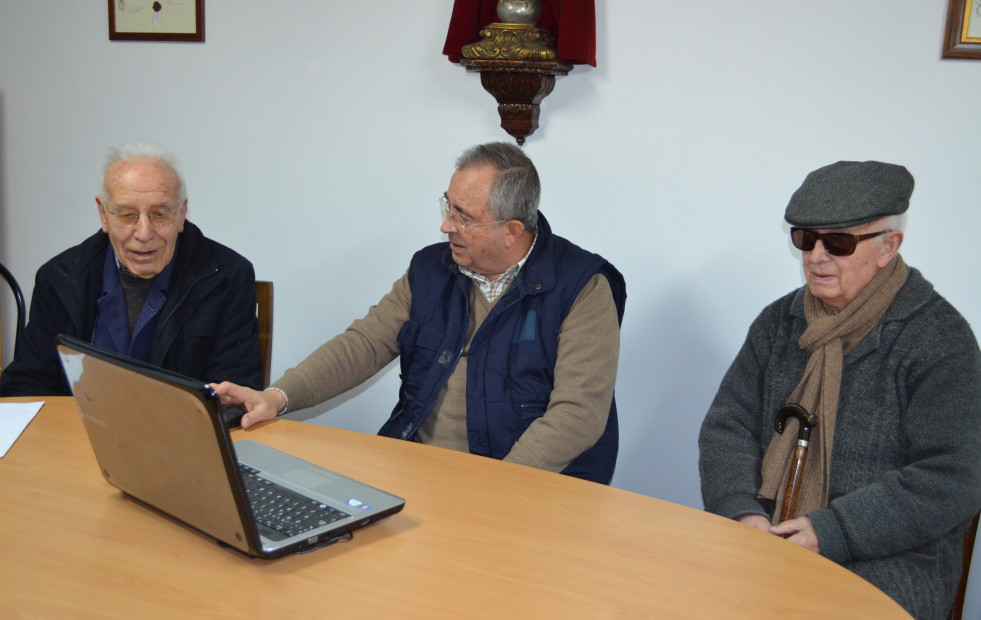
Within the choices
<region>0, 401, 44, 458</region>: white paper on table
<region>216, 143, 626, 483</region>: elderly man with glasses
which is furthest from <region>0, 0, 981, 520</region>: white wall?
<region>0, 401, 44, 458</region>: white paper on table

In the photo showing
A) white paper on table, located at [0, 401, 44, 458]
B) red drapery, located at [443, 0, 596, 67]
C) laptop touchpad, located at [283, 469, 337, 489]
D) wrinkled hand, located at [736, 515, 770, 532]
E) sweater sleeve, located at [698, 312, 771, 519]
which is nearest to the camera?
laptop touchpad, located at [283, 469, 337, 489]

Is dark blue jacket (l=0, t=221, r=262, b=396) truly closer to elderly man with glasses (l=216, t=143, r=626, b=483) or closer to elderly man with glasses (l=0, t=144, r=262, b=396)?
elderly man with glasses (l=0, t=144, r=262, b=396)

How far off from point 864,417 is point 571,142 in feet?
4.03

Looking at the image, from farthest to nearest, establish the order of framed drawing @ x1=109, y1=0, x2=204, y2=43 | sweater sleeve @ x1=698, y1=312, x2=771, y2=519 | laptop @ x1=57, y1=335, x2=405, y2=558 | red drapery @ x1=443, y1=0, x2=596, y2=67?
framed drawing @ x1=109, y1=0, x2=204, y2=43
red drapery @ x1=443, y1=0, x2=596, y2=67
sweater sleeve @ x1=698, y1=312, x2=771, y2=519
laptop @ x1=57, y1=335, x2=405, y2=558

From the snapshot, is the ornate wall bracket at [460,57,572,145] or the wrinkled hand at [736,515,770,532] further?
the ornate wall bracket at [460,57,572,145]

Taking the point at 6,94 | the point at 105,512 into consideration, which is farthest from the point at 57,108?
the point at 105,512

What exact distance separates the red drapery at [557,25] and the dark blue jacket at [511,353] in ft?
2.04

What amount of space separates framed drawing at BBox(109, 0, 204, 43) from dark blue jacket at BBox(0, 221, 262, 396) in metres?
1.16

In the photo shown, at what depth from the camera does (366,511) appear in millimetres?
1226

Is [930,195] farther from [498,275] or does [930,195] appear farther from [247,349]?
[247,349]

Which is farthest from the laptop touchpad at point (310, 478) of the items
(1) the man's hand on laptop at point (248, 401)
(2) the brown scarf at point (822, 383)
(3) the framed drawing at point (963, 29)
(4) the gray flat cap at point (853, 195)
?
(3) the framed drawing at point (963, 29)

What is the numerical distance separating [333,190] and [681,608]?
6.95 ft

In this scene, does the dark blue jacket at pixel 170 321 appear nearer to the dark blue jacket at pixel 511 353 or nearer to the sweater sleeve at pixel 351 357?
the sweater sleeve at pixel 351 357

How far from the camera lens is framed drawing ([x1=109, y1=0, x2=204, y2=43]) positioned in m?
2.94
